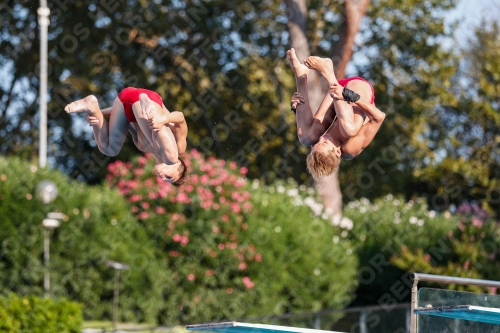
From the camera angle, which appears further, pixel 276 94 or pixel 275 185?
pixel 276 94

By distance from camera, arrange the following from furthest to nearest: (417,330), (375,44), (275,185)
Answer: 1. (375,44)
2. (275,185)
3. (417,330)

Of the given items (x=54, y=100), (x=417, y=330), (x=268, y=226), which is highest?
(x=54, y=100)

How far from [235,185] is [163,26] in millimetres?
6428

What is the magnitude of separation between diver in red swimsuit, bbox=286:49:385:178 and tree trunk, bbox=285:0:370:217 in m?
7.52

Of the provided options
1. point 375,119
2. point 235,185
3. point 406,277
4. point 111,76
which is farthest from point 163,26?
point 375,119

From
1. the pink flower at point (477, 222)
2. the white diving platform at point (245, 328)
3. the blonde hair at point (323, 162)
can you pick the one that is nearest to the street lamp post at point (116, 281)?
the pink flower at point (477, 222)

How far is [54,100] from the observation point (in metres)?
20.3

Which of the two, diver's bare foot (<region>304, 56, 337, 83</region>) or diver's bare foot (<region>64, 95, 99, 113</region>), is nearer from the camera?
diver's bare foot (<region>304, 56, 337, 83</region>)

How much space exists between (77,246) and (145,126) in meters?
7.51

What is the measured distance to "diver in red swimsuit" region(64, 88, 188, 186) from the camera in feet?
Result: 18.7

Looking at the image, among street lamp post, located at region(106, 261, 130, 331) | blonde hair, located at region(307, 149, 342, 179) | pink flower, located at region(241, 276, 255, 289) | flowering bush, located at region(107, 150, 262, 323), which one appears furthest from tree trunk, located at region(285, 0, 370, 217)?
blonde hair, located at region(307, 149, 342, 179)

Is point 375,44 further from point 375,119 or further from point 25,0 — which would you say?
point 375,119

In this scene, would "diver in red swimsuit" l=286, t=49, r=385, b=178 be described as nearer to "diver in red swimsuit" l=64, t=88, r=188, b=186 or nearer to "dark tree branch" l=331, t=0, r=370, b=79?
"diver in red swimsuit" l=64, t=88, r=188, b=186

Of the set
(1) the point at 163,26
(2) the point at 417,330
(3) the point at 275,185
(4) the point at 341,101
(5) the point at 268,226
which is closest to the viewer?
(4) the point at 341,101
